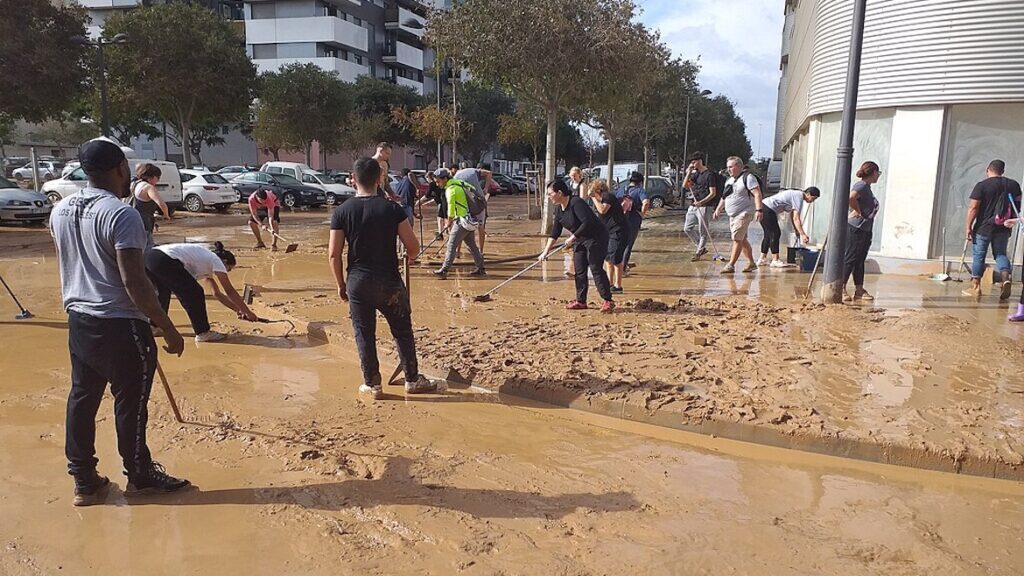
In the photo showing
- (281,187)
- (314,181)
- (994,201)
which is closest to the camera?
(994,201)

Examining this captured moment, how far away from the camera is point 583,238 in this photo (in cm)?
769

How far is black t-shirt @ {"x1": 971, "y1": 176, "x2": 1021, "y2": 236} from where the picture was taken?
812 centimetres

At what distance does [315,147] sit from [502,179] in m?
15.8

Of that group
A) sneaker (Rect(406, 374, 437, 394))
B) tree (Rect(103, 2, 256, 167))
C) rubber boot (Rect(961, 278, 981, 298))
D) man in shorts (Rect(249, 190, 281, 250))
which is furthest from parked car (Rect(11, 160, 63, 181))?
rubber boot (Rect(961, 278, 981, 298))

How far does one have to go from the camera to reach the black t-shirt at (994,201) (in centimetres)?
812

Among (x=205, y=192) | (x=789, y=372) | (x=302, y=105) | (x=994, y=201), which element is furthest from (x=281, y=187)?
(x=789, y=372)

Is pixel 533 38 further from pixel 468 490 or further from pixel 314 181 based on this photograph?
pixel 314 181

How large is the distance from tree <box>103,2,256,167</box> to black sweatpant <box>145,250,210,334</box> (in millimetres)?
23768

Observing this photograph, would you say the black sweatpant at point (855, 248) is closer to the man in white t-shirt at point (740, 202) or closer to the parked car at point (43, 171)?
the man in white t-shirt at point (740, 202)

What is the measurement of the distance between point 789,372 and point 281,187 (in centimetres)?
2362

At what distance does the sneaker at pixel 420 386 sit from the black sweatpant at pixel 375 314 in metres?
0.04

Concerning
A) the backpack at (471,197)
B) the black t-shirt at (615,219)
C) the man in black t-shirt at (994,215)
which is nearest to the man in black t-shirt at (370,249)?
the black t-shirt at (615,219)

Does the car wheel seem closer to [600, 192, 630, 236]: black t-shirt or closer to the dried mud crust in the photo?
[600, 192, 630, 236]: black t-shirt

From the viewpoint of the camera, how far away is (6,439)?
4.42m
